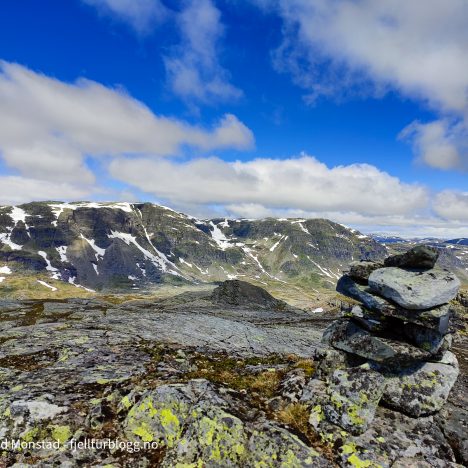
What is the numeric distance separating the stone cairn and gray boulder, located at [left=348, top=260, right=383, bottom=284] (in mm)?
466

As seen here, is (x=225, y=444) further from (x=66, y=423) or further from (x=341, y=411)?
(x=66, y=423)

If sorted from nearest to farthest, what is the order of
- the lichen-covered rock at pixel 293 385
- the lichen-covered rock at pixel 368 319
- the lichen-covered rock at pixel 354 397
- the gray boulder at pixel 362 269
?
the lichen-covered rock at pixel 354 397 < the lichen-covered rock at pixel 293 385 < the lichen-covered rock at pixel 368 319 < the gray boulder at pixel 362 269

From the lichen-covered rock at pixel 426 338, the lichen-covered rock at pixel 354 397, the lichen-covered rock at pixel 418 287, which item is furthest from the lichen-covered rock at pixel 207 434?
the lichen-covered rock at pixel 418 287

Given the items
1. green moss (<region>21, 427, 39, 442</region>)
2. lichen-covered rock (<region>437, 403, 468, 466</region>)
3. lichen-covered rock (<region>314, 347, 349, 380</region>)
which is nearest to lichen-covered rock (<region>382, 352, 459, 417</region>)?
lichen-covered rock (<region>437, 403, 468, 466</region>)

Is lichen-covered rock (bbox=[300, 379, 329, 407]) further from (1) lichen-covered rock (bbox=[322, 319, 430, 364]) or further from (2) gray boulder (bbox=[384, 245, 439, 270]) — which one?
(2) gray boulder (bbox=[384, 245, 439, 270])

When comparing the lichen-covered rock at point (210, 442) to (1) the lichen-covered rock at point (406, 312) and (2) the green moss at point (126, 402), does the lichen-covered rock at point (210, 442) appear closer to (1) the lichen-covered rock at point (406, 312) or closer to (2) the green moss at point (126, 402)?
(2) the green moss at point (126, 402)

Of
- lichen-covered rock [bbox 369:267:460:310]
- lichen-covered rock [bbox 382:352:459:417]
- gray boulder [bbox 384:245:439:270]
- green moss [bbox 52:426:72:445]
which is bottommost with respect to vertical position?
green moss [bbox 52:426:72:445]

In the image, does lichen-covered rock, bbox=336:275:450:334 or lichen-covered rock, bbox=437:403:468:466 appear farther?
lichen-covered rock, bbox=336:275:450:334

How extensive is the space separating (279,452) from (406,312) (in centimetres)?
A: 764

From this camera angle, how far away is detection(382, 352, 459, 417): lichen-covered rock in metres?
13.0

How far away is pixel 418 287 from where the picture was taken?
13.9 meters

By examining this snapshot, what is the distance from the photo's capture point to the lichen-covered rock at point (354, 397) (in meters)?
12.0

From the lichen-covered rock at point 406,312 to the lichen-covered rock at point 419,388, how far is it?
5.74ft

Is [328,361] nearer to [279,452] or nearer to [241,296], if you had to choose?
[279,452]
